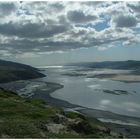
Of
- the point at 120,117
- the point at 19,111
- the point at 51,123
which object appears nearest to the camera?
the point at 51,123

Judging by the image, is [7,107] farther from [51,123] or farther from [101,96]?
[101,96]

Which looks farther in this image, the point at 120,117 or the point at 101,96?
the point at 101,96

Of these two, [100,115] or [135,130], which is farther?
[100,115]

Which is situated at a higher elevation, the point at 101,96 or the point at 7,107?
the point at 7,107

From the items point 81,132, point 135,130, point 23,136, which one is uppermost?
point 23,136

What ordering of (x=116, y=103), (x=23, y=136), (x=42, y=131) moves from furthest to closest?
(x=116, y=103) → (x=42, y=131) → (x=23, y=136)

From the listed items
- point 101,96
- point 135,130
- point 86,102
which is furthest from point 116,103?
point 135,130

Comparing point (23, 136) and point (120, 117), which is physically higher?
point (23, 136)

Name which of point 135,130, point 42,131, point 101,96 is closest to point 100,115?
point 135,130

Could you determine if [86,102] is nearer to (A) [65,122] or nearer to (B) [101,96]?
(B) [101,96]
